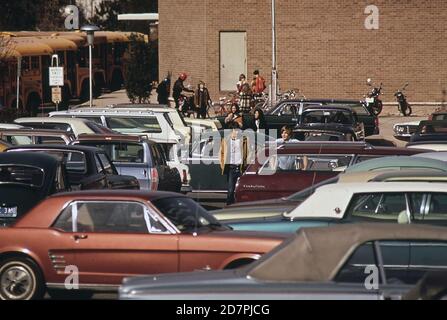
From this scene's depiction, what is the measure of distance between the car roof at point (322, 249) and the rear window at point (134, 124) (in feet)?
56.7

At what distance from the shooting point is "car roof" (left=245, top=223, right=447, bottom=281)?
320 inches

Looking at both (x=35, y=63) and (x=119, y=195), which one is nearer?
(x=119, y=195)

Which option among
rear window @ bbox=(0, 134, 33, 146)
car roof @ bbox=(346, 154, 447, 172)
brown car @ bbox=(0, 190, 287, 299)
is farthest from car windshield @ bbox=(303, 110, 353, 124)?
brown car @ bbox=(0, 190, 287, 299)

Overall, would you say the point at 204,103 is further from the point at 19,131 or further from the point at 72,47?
the point at 19,131

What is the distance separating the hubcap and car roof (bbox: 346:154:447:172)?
5834 millimetres

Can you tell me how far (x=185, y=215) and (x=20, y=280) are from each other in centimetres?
180

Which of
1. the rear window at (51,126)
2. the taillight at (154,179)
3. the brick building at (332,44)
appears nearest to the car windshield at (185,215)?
the taillight at (154,179)

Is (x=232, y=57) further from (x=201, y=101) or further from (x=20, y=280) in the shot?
(x=20, y=280)

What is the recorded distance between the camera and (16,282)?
11.5 m

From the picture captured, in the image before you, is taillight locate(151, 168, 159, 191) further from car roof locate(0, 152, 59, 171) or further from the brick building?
the brick building

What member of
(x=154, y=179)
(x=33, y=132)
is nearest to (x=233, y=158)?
(x=154, y=179)

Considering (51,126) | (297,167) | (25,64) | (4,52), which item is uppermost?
(4,52)

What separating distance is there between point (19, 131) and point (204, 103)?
17464 mm

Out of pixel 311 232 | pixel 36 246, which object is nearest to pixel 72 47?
pixel 36 246
